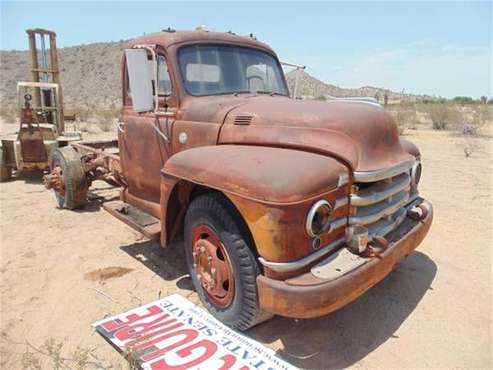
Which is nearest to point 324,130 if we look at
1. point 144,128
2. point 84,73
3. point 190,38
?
point 190,38

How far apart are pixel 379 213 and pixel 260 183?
1.00 m

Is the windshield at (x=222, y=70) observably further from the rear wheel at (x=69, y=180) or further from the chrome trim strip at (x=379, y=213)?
the rear wheel at (x=69, y=180)

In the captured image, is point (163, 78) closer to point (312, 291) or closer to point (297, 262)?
point (297, 262)

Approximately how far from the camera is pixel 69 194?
6.11m

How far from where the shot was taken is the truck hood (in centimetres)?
294

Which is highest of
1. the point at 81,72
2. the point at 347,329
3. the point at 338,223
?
the point at 81,72

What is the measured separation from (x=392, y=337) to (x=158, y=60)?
324cm

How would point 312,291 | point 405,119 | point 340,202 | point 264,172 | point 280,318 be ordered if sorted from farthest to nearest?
point 405,119
point 280,318
point 340,202
point 264,172
point 312,291

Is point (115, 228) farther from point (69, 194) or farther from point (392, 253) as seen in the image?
Result: point (392, 253)

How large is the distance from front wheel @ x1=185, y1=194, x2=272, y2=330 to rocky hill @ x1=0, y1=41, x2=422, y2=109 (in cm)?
4812

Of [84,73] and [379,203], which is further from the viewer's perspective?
[84,73]

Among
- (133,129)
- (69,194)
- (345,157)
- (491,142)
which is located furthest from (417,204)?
(491,142)

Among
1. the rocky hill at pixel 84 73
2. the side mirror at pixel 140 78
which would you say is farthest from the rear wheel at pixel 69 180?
the rocky hill at pixel 84 73

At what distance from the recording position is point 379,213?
2961 mm
